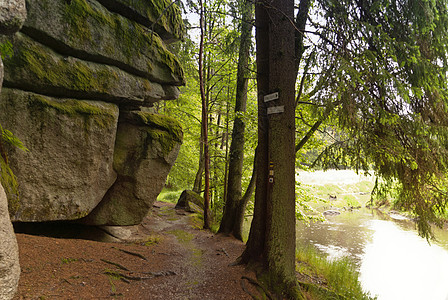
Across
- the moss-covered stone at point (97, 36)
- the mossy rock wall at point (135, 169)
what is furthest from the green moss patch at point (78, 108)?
the moss-covered stone at point (97, 36)

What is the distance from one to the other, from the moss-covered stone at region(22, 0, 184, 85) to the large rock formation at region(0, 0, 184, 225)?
0.02 meters

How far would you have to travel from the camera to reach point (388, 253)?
34.8 feet

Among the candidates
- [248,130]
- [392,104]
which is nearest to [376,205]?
[248,130]

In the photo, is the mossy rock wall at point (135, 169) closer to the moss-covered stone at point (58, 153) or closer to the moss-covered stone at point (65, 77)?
the moss-covered stone at point (58, 153)

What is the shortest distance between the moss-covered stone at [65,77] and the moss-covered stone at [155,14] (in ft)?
4.54

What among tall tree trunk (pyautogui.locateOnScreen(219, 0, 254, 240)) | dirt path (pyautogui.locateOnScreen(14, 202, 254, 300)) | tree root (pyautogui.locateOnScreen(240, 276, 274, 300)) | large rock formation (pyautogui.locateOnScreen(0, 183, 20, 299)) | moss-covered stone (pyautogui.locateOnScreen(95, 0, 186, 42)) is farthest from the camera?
tall tree trunk (pyautogui.locateOnScreen(219, 0, 254, 240))

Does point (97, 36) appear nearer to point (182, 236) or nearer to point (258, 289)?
point (258, 289)

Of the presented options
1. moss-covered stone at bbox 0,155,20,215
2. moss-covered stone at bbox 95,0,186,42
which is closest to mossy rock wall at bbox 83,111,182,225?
moss-covered stone at bbox 0,155,20,215

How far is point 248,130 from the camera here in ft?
28.1

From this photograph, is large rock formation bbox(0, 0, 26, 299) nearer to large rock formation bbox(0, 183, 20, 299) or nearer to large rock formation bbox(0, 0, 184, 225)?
large rock formation bbox(0, 183, 20, 299)

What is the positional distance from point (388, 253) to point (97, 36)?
13.5 meters

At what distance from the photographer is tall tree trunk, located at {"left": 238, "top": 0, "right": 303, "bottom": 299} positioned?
411cm

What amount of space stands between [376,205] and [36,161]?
83.5 ft

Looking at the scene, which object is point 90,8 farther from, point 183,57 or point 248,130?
point 248,130
